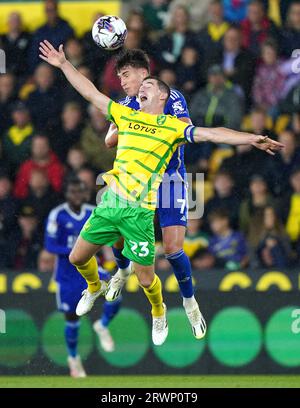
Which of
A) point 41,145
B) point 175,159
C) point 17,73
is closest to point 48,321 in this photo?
point 41,145

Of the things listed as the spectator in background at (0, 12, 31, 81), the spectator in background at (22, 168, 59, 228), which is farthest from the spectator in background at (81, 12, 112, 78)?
the spectator in background at (22, 168, 59, 228)

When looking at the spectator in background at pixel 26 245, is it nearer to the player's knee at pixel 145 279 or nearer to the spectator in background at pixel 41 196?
the spectator in background at pixel 41 196

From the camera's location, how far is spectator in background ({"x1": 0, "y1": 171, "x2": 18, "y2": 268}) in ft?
56.1

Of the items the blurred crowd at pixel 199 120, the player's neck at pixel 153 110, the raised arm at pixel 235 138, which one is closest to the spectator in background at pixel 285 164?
the blurred crowd at pixel 199 120

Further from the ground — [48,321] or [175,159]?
[175,159]

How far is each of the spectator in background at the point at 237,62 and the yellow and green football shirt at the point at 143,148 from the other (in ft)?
18.7

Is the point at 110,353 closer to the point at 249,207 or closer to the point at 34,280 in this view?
the point at 34,280

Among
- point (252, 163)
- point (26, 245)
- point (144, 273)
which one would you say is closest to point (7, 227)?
point (26, 245)

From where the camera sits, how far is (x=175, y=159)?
12.2 m

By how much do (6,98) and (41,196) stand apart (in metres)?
1.65

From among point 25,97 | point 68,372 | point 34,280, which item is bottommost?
point 68,372

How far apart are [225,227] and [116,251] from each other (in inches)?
160

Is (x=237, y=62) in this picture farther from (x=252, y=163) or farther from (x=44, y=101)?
(x=44, y=101)

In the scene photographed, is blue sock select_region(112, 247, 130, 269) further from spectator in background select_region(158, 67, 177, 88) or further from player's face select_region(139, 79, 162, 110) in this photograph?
spectator in background select_region(158, 67, 177, 88)
